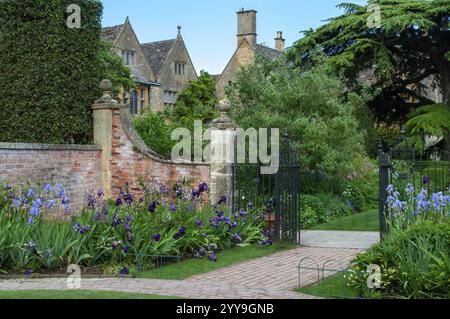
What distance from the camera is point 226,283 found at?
776 cm

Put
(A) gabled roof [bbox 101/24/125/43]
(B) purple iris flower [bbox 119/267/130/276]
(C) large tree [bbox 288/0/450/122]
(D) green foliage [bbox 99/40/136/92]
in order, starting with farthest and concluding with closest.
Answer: (A) gabled roof [bbox 101/24/125/43]
(D) green foliage [bbox 99/40/136/92]
(C) large tree [bbox 288/0/450/122]
(B) purple iris flower [bbox 119/267/130/276]

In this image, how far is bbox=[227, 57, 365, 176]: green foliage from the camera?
16359mm

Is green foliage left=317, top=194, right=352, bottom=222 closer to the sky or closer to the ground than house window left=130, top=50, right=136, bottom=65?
closer to the ground

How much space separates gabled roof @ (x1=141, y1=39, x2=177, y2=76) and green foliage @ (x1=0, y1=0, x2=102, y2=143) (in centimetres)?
2533

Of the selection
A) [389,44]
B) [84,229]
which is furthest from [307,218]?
[389,44]

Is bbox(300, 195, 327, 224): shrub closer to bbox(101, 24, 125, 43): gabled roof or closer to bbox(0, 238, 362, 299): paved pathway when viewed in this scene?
bbox(0, 238, 362, 299): paved pathway

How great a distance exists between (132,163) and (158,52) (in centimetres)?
2793

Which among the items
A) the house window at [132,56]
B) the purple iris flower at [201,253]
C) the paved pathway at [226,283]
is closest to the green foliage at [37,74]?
the purple iris flower at [201,253]

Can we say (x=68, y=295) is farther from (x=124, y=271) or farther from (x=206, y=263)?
(x=206, y=263)

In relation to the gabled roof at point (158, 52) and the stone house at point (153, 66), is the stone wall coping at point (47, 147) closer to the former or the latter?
the stone house at point (153, 66)

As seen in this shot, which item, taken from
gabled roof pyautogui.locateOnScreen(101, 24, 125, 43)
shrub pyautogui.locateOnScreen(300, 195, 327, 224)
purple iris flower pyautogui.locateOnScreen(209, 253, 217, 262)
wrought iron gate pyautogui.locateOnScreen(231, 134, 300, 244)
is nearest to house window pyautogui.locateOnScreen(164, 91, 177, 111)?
gabled roof pyautogui.locateOnScreen(101, 24, 125, 43)

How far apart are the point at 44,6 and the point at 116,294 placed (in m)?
9.24

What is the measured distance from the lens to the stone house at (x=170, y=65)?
39.8 meters
